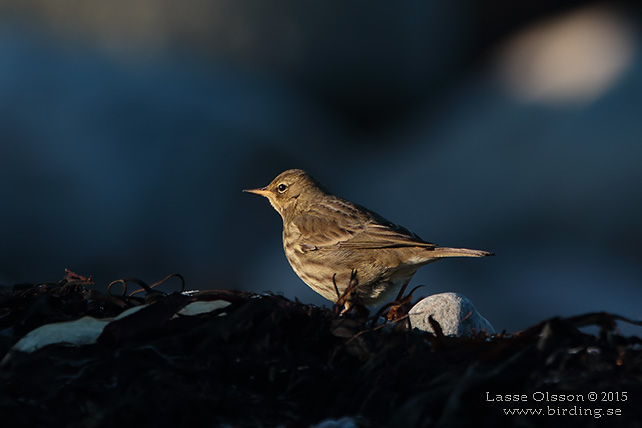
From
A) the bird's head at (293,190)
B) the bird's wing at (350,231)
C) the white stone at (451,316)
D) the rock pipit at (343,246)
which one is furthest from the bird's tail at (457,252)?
the bird's head at (293,190)

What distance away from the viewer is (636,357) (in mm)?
1629

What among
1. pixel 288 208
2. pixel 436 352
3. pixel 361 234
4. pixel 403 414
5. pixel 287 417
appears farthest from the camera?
pixel 288 208

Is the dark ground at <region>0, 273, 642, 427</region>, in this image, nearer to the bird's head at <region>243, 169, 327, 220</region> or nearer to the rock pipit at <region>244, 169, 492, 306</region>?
the rock pipit at <region>244, 169, 492, 306</region>

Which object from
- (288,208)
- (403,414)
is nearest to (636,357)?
(403,414)

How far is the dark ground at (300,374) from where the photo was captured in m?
1.42

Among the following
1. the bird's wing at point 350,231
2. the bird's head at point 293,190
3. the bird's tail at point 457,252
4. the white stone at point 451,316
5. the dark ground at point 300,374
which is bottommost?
the dark ground at point 300,374

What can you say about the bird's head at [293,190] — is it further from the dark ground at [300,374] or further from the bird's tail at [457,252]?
the dark ground at [300,374]

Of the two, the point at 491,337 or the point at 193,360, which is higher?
the point at 491,337

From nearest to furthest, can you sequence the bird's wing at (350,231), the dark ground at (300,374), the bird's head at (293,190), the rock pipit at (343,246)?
1. the dark ground at (300,374)
2. the rock pipit at (343,246)
3. the bird's wing at (350,231)
4. the bird's head at (293,190)

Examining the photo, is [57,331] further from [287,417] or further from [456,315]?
[456,315]

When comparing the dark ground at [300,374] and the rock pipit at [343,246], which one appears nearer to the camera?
the dark ground at [300,374]

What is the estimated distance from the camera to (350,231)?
13.4 feet

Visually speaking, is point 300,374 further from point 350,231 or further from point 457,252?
point 350,231

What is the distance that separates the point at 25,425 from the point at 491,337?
151cm
